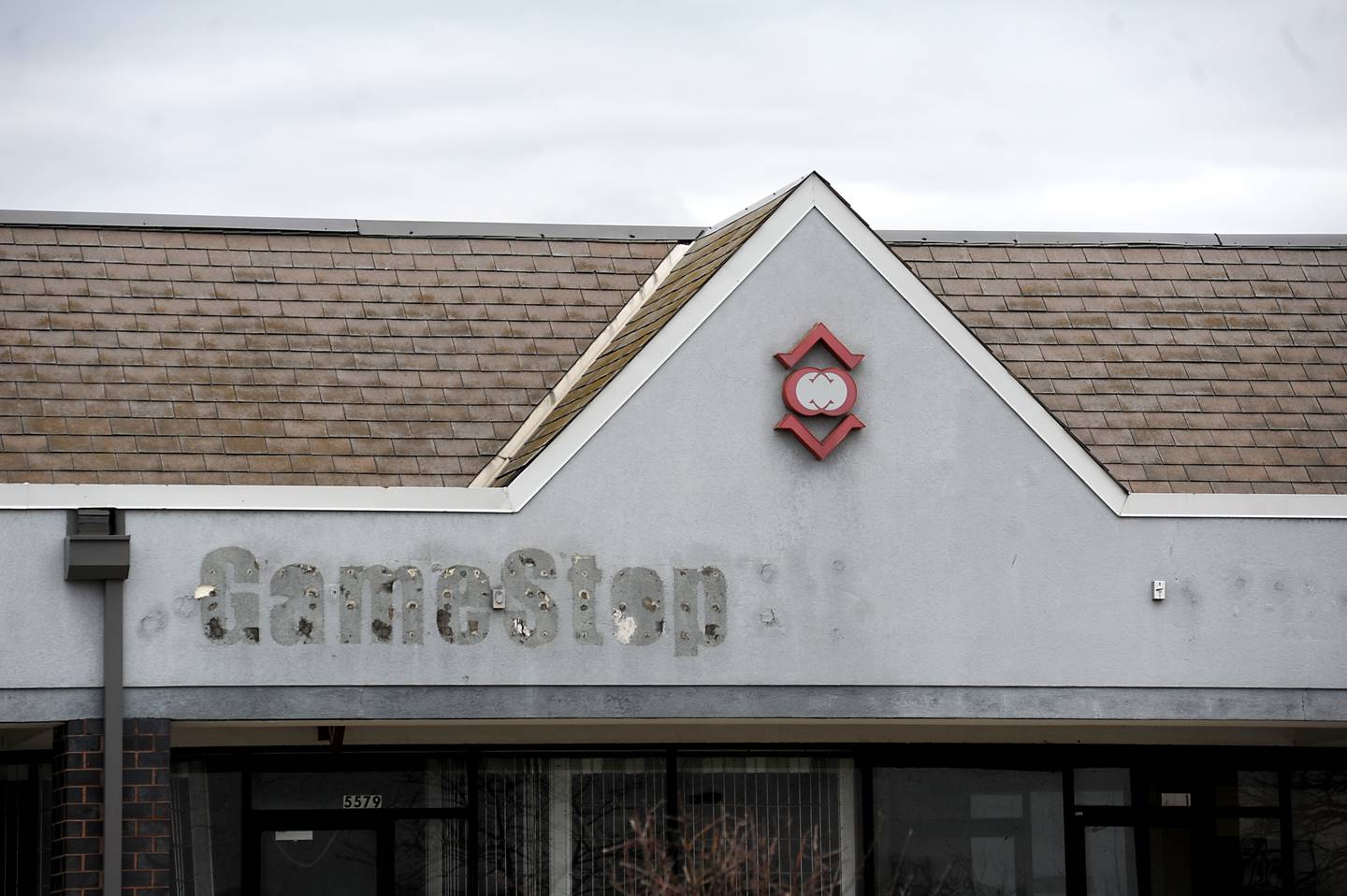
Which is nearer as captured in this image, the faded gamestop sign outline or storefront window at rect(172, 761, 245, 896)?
the faded gamestop sign outline

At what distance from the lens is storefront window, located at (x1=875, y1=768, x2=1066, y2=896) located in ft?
54.6

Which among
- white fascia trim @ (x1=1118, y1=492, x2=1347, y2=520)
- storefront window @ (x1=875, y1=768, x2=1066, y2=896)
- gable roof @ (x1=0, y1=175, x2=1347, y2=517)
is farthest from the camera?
storefront window @ (x1=875, y1=768, x2=1066, y2=896)

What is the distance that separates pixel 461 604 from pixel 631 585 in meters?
1.30

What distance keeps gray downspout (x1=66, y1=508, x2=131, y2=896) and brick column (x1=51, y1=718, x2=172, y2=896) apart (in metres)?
0.10

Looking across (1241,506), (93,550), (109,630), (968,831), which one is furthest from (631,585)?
(1241,506)

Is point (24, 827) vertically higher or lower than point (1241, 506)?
lower

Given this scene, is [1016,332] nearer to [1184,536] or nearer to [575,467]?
[1184,536]

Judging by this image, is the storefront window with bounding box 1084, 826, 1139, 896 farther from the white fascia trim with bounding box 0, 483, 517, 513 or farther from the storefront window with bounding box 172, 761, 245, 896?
the storefront window with bounding box 172, 761, 245, 896

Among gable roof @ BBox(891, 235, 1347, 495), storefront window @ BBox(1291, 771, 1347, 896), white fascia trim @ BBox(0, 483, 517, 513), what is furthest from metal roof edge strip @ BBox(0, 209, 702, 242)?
storefront window @ BBox(1291, 771, 1347, 896)

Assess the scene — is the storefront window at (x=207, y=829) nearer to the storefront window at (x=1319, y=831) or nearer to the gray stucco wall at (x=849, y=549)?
the gray stucco wall at (x=849, y=549)

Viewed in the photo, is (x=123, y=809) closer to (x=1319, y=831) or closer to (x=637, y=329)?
(x=637, y=329)

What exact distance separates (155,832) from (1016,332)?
9.66m

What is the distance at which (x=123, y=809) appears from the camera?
13.7m

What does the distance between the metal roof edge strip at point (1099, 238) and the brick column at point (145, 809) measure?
9480 millimetres
